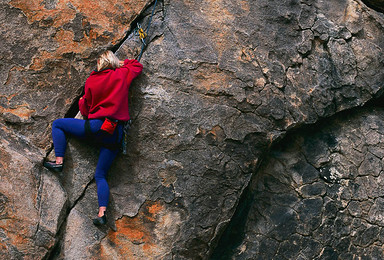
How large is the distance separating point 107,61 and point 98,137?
56cm

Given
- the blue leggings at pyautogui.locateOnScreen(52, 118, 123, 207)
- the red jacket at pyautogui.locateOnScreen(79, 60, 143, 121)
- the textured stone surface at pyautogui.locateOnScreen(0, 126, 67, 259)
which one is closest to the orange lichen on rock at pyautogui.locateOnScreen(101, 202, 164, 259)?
the blue leggings at pyautogui.locateOnScreen(52, 118, 123, 207)

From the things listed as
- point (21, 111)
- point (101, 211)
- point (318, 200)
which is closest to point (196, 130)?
point (101, 211)

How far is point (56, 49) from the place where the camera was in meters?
3.62

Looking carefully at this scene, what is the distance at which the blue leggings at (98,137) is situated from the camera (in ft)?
11.1

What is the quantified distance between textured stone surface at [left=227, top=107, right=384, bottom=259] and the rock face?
0.04 feet

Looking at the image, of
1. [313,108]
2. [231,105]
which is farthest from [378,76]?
[231,105]

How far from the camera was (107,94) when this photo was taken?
3.38 metres

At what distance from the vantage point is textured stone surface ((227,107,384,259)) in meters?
3.81

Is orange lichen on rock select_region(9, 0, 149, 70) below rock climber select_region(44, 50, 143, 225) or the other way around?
the other way around

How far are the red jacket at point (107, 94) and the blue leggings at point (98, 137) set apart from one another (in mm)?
88

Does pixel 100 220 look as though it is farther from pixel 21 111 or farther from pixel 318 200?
pixel 318 200

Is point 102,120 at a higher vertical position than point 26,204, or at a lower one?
higher

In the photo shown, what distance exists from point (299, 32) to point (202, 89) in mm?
995

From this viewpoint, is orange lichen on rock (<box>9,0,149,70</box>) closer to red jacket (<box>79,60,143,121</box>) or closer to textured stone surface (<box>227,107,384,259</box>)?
red jacket (<box>79,60,143,121</box>)
